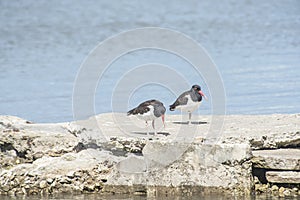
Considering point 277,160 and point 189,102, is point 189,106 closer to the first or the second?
point 189,102

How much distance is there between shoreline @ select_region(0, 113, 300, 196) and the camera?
997cm

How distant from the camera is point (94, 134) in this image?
36.1 ft

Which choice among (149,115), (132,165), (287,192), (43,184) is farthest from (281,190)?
(43,184)

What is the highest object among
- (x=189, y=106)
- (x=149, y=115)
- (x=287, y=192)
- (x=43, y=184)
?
(x=189, y=106)

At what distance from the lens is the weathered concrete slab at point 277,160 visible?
977cm

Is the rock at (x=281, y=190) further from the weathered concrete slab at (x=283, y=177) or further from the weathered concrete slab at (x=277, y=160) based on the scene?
the weathered concrete slab at (x=277, y=160)

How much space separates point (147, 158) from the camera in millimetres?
10344

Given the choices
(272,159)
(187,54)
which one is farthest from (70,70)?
(272,159)

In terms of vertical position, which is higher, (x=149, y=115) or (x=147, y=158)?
(x=149, y=115)

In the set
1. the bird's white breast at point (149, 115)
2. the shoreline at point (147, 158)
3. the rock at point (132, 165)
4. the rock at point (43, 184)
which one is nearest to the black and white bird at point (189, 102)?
the shoreline at point (147, 158)

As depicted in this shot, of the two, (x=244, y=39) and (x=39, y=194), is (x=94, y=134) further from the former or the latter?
(x=244, y=39)

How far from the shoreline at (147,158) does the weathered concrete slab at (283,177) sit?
23 millimetres

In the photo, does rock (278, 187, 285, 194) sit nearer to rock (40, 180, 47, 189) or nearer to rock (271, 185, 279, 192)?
rock (271, 185, 279, 192)

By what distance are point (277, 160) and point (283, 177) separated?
0.24 meters
